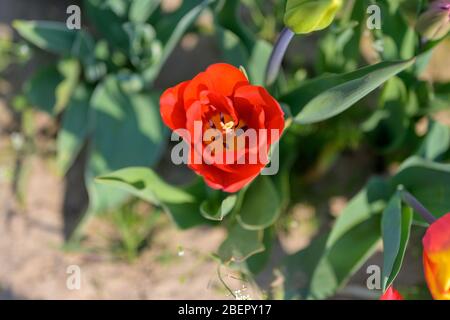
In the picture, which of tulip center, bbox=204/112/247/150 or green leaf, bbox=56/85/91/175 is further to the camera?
green leaf, bbox=56/85/91/175

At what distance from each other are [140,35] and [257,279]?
0.72 meters

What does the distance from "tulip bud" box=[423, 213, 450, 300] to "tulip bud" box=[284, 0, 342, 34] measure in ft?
1.31

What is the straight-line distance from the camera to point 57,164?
186cm

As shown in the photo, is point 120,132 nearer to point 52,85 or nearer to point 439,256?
point 52,85

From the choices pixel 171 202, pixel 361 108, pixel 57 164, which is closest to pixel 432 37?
pixel 361 108

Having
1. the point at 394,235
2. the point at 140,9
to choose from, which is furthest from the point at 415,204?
the point at 140,9

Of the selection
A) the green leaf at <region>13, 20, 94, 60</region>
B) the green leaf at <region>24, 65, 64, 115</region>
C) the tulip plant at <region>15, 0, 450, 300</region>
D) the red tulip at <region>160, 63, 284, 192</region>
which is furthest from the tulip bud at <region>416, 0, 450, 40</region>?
the green leaf at <region>24, 65, 64, 115</region>

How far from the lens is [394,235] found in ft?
4.09

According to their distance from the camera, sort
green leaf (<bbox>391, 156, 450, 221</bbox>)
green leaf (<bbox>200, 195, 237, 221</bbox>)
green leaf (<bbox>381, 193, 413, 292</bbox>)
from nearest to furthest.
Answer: green leaf (<bbox>381, 193, 413, 292</bbox>) → green leaf (<bbox>200, 195, 237, 221</bbox>) → green leaf (<bbox>391, 156, 450, 221</bbox>)

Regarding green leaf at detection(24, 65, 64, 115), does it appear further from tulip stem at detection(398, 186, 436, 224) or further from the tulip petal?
tulip stem at detection(398, 186, 436, 224)

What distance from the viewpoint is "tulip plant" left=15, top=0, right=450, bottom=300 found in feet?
3.52

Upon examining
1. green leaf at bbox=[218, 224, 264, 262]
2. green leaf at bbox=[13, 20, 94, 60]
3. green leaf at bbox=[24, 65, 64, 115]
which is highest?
green leaf at bbox=[13, 20, 94, 60]

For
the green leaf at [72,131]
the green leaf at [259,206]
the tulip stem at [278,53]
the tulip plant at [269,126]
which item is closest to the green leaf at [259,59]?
the tulip plant at [269,126]

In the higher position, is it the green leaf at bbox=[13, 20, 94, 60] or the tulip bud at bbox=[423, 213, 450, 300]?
the green leaf at bbox=[13, 20, 94, 60]
